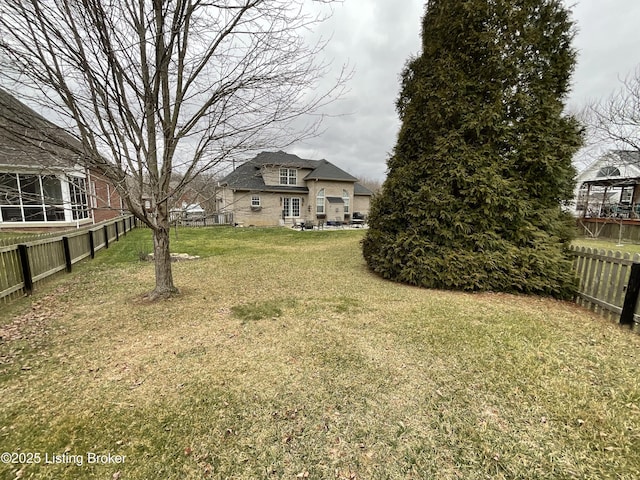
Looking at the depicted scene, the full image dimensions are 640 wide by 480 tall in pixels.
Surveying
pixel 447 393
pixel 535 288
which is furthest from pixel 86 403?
pixel 535 288

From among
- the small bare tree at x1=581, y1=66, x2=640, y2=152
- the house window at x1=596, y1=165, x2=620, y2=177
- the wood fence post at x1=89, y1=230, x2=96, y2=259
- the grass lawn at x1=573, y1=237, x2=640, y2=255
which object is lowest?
the grass lawn at x1=573, y1=237, x2=640, y2=255

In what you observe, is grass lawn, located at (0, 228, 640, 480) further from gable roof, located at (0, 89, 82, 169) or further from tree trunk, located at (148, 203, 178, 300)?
gable roof, located at (0, 89, 82, 169)

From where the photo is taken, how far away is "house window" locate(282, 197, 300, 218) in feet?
80.2

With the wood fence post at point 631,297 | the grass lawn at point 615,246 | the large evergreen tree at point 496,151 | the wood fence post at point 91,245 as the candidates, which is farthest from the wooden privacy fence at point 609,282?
the wood fence post at point 91,245

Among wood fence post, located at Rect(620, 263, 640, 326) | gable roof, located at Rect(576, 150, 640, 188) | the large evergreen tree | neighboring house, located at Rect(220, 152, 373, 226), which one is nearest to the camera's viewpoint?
wood fence post, located at Rect(620, 263, 640, 326)

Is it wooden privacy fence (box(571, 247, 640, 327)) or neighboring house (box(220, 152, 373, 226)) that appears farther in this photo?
neighboring house (box(220, 152, 373, 226))

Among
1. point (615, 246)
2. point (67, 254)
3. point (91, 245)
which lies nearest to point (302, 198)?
point (91, 245)

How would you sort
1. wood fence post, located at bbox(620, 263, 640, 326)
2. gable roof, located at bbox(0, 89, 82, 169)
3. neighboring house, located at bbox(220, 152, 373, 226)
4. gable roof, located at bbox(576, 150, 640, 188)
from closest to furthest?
gable roof, located at bbox(0, 89, 82, 169), wood fence post, located at bbox(620, 263, 640, 326), gable roof, located at bbox(576, 150, 640, 188), neighboring house, located at bbox(220, 152, 373, 226)

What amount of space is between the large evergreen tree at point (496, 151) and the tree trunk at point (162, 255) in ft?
16.6

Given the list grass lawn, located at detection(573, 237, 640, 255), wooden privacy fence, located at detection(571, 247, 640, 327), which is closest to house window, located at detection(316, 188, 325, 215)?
grass lawn, located at detection(573, 237, 640, 255)

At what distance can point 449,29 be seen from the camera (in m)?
5.98

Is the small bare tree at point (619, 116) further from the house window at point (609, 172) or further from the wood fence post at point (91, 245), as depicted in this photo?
the wood fence post at point (91, 245)

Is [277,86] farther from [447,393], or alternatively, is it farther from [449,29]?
[447,393]

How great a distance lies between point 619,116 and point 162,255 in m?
22.3
